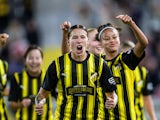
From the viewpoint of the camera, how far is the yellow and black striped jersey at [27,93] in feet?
39.5

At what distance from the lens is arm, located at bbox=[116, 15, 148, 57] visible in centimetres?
983

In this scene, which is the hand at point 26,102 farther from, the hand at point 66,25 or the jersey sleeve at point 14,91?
the hand at point 66,25

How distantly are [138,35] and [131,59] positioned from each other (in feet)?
1.43

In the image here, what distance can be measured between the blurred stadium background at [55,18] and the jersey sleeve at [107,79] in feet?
28.1

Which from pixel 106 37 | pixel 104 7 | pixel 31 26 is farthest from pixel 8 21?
pixel 106 37

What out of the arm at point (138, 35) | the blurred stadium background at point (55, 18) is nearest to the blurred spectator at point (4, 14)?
the blurred stadium background at point (55, 18)

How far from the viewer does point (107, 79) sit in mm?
9969

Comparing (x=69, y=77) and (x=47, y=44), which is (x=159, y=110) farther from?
(x=69, y=77)

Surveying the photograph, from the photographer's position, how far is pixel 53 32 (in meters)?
19.7

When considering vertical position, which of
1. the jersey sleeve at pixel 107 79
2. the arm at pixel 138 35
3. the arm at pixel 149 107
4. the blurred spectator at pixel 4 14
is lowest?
the arm at pixel 149 107

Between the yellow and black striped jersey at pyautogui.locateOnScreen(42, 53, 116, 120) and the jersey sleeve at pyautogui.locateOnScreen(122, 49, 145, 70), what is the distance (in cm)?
42

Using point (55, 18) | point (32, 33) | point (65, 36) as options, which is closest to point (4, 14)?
point (32, 33)

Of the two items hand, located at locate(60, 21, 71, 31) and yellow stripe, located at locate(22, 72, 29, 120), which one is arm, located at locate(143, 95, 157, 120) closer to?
yellow stripe, located at locate(22, 72, 29, 120)

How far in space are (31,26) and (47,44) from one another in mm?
605
